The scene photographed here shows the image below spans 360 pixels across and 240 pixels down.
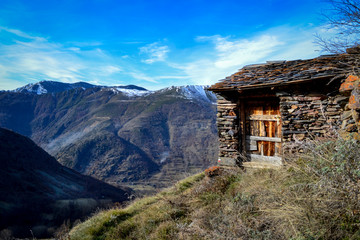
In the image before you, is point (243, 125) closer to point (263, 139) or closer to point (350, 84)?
point (263, 139)

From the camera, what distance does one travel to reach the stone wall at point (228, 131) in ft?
20.4

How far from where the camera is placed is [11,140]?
3172cm

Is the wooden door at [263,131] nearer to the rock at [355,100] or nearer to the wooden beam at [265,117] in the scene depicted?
the wooden beam at [265,117]

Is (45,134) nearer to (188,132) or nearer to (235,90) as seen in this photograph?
(188,132)

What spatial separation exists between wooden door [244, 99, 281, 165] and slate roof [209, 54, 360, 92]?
2.69 ft

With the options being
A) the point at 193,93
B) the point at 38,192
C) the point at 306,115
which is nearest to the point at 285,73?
the point at 306,115

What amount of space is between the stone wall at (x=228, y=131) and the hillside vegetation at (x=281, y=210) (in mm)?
1149

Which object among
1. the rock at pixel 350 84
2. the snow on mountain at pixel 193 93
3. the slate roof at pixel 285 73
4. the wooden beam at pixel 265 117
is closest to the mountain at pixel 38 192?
the wooden beam at pixel 265 117

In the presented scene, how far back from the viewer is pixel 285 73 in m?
5.50

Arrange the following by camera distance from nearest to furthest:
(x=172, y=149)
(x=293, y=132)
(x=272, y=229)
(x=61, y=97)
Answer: (x=272, y=229) → (x=293, y=132) → (x=172, y=149) → (x=61, y=97)

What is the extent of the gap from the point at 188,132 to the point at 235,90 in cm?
7381

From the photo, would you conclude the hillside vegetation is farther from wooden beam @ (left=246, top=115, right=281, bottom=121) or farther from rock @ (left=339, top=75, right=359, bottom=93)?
wooden beam @ (left=246, top=115, right=281, bottom=121)

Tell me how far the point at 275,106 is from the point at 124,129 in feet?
252

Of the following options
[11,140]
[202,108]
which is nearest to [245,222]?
[11,140]
